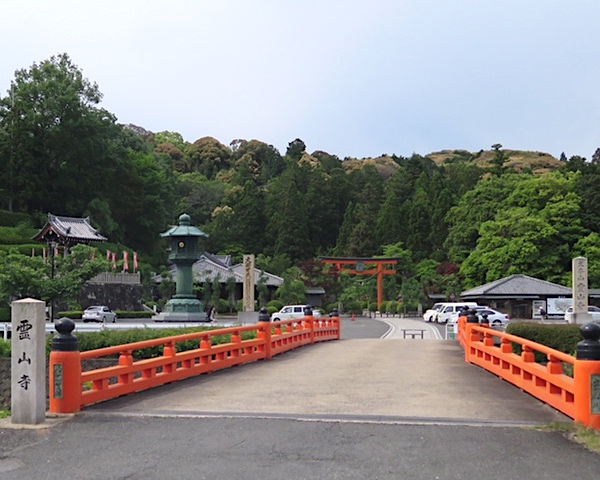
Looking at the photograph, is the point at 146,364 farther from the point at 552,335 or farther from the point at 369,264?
the point at 369,264

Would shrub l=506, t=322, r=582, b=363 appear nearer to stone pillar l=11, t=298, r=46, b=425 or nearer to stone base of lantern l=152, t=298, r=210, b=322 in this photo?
stone pillar l=11, t=298, r=46, b=425

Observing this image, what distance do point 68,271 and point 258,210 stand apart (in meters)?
55.8

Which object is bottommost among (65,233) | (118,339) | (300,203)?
(118,339)

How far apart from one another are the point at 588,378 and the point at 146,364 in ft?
19.5

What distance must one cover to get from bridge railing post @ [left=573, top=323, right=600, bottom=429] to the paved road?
47cm

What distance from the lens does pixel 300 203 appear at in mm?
88000

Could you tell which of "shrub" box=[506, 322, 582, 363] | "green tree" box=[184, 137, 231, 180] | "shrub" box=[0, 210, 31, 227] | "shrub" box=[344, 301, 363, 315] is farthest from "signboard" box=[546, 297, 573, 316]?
"green tree" box=[184, 137, 231, 180]

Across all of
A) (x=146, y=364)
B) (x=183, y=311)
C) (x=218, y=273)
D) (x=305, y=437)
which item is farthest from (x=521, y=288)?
(x=305, y=437)

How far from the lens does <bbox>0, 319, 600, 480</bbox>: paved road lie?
19.5 ft

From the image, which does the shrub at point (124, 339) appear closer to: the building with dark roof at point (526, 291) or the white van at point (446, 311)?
the white van at point (446, 311)

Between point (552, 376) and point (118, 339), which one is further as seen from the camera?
point (118, 339)

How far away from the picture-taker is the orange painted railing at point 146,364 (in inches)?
329

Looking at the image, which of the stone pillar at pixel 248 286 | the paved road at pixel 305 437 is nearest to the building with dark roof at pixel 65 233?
the stone pillar at pixel 248 286

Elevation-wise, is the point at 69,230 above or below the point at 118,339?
above
